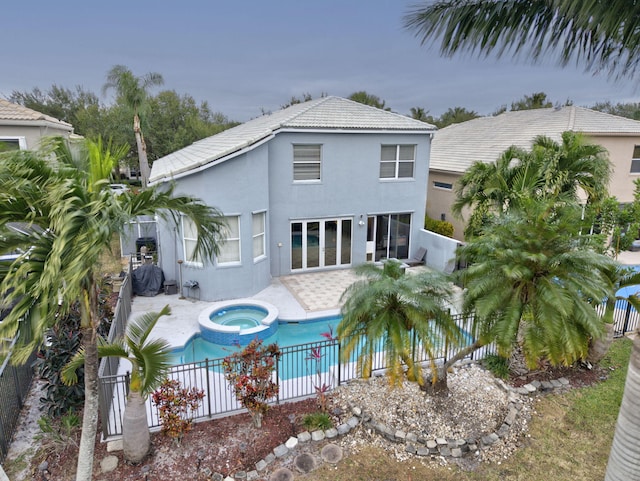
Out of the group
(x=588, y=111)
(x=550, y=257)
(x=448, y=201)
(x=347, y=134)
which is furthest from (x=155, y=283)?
(x=588, y=111)

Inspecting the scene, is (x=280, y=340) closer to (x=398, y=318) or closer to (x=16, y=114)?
(x=398, y=318)

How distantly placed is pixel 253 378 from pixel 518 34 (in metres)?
7.34

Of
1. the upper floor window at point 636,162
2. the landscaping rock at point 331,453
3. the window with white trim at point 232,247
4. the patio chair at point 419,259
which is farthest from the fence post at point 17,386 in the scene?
the upper floor window at point 636,162

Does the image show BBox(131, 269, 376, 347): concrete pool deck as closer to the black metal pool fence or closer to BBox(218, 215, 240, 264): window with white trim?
BBox(218, 215, 240, 264): window with white trim

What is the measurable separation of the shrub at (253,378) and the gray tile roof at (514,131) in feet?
54.7

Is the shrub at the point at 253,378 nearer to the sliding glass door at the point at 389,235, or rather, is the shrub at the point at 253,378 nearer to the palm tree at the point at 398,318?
the palm tree at the point at 398,318

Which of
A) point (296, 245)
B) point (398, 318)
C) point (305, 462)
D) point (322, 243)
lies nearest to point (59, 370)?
point (305, 462)

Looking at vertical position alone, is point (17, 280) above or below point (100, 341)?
above

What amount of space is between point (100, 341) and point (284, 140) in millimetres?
11978

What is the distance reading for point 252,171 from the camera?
15477 mm

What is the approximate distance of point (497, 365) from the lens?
1059cm

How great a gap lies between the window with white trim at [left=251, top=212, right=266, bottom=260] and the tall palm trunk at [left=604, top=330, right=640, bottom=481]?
13060mm

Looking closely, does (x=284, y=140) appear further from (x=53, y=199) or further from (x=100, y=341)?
(x=53, y=199)

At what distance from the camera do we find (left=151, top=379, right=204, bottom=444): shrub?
7.46m
